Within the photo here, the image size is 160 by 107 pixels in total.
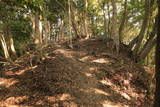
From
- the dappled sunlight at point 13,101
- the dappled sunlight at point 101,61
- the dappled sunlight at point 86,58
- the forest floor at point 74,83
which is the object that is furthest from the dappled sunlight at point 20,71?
the dappled sunlight at point 101,61

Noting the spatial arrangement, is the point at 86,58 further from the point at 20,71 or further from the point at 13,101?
the point at 13,101

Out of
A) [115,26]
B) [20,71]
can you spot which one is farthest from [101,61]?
[20,71]

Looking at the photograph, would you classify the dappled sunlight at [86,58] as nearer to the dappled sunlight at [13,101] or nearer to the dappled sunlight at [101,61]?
the dappled sunlight at [101,61]

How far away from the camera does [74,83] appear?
564 cm

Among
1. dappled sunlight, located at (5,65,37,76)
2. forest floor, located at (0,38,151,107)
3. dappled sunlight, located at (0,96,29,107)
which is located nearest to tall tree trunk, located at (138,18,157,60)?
forest floor, located at (0,38,151,107)

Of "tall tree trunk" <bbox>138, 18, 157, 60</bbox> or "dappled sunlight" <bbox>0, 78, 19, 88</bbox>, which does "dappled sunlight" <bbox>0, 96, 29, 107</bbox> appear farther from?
"tall tree trunk" <bbox>138, 18, 157, 60</bbox>

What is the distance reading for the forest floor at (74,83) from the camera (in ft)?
16.1

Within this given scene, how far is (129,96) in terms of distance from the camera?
18.3 feet

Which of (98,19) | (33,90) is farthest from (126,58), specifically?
(98,19)

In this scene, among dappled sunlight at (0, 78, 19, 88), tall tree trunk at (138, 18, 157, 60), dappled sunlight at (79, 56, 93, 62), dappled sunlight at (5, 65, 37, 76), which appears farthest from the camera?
dappled sunlight at (79, 56, 93, 62)

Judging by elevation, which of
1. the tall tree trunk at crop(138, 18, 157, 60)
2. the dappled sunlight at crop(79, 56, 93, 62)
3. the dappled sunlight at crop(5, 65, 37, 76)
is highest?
the tall tree trunk at crop(138, 18, 157, 60)

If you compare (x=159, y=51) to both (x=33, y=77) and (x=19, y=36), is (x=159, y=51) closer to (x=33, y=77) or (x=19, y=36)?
(x=33, y=77)

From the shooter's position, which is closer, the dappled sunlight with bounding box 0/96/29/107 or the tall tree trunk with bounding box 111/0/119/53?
the dappled sunlight with bounding box 0/96/29/107

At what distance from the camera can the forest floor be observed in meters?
4.92
